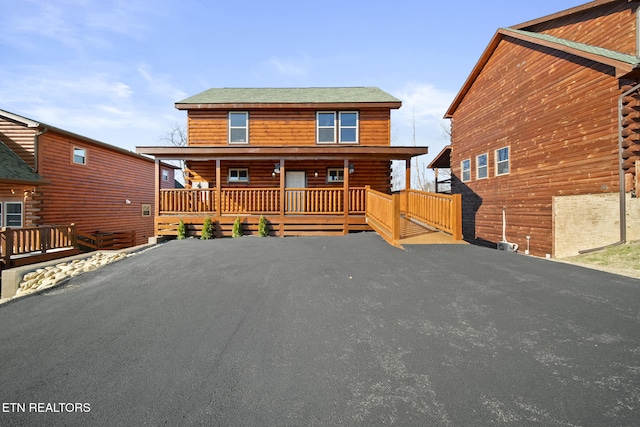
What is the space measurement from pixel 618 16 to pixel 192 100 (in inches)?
702

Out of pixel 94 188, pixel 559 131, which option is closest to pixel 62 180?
pixel 94 188

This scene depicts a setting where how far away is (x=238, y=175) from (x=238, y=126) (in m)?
2.63

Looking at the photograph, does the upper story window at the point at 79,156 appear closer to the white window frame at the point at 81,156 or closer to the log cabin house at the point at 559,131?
the white window frame at the point at 81,156

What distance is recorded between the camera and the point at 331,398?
7.19 feet

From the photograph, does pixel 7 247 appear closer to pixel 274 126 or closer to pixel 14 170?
pixel 14 170

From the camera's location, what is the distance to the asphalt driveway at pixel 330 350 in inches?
82.4

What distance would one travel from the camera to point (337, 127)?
13469 millimetres

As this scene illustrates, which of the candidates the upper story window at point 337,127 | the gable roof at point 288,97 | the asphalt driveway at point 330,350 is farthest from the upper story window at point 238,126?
the asphalt driveway at point 330,350

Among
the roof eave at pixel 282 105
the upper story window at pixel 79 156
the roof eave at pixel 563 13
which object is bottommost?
the upper story window at pixel 79 156

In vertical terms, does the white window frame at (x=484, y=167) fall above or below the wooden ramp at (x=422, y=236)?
above

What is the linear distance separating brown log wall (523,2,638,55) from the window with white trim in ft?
50.1

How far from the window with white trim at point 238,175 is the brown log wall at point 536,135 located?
41.4 ft

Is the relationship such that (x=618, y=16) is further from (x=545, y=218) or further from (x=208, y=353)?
(x=208, y=353)

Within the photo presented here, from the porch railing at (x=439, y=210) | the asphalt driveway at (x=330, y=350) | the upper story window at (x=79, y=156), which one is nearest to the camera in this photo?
the asphalt driveway at (x=330, y=350)
